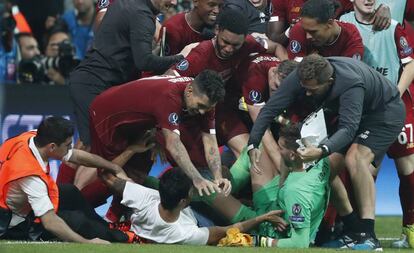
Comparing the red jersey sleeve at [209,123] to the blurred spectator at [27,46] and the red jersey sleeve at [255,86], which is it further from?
the blurred spectator at [27,46]

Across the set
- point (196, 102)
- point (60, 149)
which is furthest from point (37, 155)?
point (196, 102)

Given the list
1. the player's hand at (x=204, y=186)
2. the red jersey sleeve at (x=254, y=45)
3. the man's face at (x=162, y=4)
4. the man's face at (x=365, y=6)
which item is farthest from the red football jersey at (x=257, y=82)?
the player's hand at (x=204, y=186)

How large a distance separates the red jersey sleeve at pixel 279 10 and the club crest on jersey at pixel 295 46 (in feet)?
2.81

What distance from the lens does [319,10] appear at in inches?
496

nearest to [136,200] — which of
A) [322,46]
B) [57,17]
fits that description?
[322,46]

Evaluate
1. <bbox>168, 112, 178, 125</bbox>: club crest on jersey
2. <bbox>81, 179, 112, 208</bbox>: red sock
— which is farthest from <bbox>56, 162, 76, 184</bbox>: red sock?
<bbox>168, 112, 178, 125</bbox>: club crest on jersey

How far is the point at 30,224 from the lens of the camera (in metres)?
11.9

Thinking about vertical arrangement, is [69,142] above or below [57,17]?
above

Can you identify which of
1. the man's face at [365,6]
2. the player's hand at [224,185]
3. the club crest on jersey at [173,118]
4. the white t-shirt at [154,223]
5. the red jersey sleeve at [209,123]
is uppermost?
the man's face at [365,6]

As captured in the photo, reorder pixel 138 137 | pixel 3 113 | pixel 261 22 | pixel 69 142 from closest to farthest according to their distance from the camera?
pixel 69 142
pixel 138 137
pixel 261 22
pixel 3 113

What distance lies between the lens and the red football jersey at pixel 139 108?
1197 cm

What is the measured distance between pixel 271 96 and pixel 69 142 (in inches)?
71.1

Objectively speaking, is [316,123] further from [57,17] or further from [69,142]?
[57,17]

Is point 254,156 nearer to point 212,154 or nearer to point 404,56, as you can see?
point 212,154
